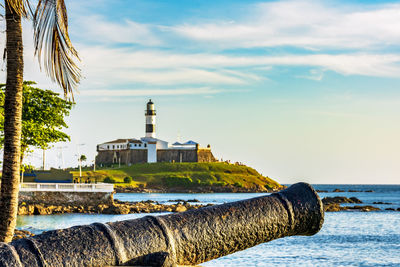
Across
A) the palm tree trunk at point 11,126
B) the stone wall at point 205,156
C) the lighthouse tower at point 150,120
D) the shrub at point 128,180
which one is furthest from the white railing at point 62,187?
the stone wall at point 205,156

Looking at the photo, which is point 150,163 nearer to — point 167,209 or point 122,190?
point 122,190

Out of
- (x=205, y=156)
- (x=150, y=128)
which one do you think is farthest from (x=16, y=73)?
(x=205, y=156)

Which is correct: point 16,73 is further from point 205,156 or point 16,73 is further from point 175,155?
point 205,156

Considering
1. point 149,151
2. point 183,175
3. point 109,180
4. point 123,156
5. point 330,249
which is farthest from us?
point 123,156

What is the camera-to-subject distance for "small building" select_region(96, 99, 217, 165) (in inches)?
5285

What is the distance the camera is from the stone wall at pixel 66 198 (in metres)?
47.0

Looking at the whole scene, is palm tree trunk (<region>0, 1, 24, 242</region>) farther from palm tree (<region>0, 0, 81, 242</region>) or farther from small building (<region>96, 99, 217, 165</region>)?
small building (<region>96, 99, 217, 165</region>)

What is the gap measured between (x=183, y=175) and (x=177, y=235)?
400 ft

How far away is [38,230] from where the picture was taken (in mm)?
29703

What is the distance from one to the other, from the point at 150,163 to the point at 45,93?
305ft

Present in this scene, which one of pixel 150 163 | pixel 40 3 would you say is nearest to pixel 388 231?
pixel 40 3

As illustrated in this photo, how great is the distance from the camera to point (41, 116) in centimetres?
3903

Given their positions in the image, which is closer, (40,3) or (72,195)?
(40,3)

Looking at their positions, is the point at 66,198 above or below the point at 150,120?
below
